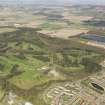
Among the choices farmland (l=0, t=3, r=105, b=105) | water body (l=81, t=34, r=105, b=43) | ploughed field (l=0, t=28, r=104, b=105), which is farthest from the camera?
water body (l=81, t=34, r=105, b=43)

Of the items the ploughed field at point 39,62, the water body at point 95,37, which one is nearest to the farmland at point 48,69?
the ploughed field at point 39,62

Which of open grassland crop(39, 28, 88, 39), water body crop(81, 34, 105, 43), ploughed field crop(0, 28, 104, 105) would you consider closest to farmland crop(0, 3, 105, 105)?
ploughed field crop(0, 28, 104, 105)

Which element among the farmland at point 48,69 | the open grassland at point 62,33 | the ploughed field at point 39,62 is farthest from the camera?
the open grassland at point 62,33

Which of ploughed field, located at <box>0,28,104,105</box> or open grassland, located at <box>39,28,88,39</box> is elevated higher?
ploughed field, located at <box>0,28,104,105</box>

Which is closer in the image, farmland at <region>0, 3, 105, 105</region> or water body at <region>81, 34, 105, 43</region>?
farmland at <region>0, 3, 105, 105</region>

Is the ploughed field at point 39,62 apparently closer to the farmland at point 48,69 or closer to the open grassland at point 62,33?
the farmland at point 48,69

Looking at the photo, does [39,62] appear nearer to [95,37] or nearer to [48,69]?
[48,69]

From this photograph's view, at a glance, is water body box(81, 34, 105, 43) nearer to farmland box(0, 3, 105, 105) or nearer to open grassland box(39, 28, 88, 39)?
farmland box(0, 3, 105, 105)

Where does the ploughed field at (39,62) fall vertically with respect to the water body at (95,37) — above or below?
above

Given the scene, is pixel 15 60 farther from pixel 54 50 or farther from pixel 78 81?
pixel 78 81

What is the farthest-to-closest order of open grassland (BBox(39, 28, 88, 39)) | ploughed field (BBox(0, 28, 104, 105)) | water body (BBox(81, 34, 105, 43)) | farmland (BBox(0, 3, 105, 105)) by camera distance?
open grassland (BBox(39, 28, 88, 39))
water body (BBox(81, 34, 105, 43))
ploughed field (BBox(0, 28, 104, 105))
farmland (BBox(0, 3, 105, 105))
